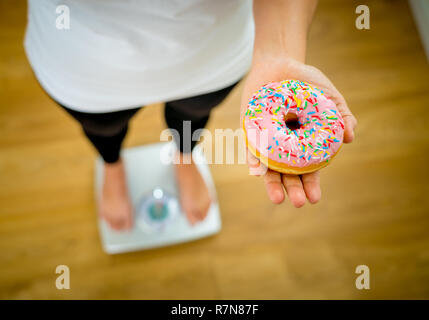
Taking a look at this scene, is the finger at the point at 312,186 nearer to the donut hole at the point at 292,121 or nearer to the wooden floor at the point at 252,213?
the donut hole at the point at 292,121

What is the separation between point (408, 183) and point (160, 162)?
0.95 m

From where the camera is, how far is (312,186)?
2.46ft

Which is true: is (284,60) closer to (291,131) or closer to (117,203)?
(291,131)

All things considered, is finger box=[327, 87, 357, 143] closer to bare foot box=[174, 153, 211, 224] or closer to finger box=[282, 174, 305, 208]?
finger box=[282, 174, 305, 208]

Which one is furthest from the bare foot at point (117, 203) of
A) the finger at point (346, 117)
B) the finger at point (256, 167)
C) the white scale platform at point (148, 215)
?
the finger at point (346, 117)

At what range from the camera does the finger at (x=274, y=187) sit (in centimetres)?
70

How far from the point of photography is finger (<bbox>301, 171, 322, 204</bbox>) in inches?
28.9

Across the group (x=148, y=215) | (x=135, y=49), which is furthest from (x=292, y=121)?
(x=148, y=215)

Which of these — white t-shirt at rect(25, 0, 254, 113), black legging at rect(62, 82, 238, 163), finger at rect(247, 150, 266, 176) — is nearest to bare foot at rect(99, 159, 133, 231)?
black legging at rect(62, 82, 238, 163)

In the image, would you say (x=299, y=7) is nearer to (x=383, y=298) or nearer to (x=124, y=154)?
(x=124, y=154)

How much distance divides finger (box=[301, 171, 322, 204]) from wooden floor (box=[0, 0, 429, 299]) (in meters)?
A: 0.60

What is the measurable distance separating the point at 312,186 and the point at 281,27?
0.34 metres
